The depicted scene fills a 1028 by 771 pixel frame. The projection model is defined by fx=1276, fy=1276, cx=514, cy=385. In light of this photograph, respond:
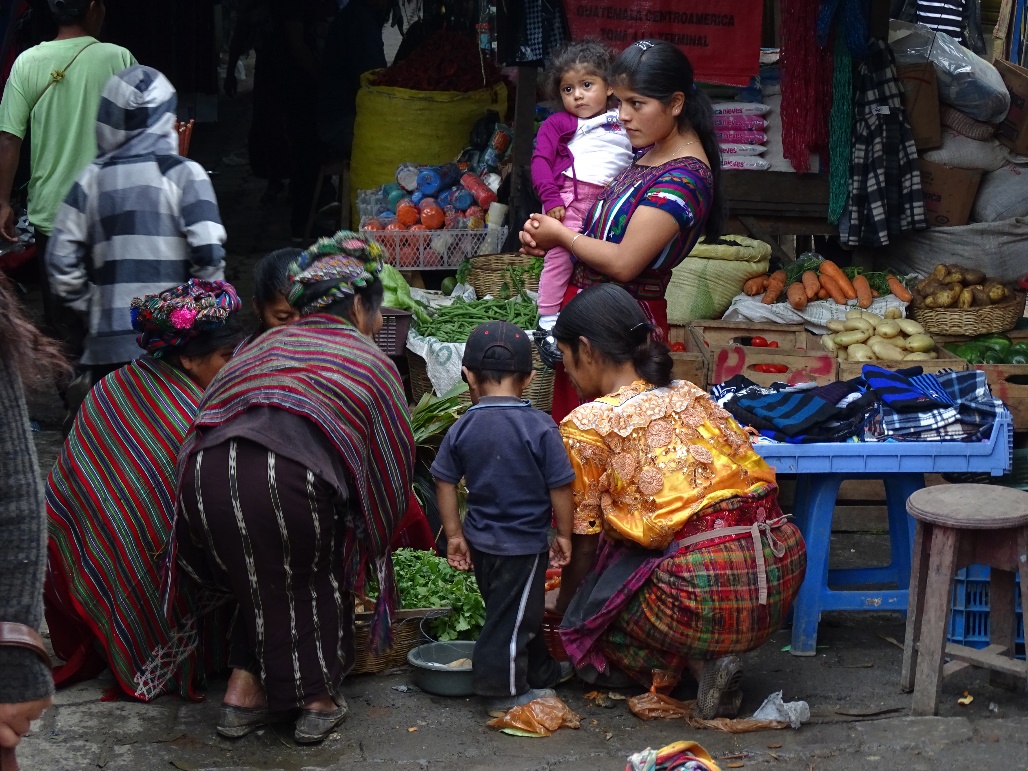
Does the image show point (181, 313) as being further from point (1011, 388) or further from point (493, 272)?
point (1011, 388)

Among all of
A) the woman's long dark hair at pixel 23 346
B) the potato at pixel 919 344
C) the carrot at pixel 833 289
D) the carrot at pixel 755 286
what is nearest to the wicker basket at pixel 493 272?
the carrot at pixel 755 286

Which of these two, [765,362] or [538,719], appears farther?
[765,362]

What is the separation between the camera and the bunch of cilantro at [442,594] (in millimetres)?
4203

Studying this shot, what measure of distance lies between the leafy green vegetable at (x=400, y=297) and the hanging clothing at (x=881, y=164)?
8.94ft

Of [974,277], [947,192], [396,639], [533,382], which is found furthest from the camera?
[947,192]

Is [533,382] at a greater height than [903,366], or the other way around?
[903,366]

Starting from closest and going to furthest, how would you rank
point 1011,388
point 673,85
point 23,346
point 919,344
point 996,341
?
point 23,346 → point 673,85 → point 1011,388 → point 919,344 → point 996,341

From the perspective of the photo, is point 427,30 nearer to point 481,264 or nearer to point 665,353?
point 481,264

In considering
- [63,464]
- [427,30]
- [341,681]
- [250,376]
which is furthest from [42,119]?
[427,30]

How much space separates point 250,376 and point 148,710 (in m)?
1.14

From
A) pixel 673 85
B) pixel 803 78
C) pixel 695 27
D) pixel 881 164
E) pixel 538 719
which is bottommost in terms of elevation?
pixel 538 719

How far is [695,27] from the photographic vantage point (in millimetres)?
7023

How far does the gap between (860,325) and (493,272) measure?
1.88 metres

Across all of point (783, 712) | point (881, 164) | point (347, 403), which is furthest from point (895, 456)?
point (881, 164)
